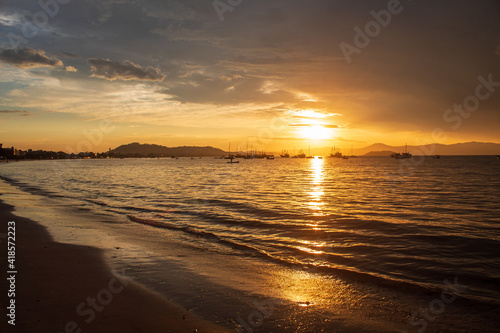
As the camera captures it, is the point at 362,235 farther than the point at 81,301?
Yes

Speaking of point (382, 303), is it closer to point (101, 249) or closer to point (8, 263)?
point (101, 249)

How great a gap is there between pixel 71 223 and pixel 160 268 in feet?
36.5

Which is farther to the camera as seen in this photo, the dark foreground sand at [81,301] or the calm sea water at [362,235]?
the calm sea water at [362,235]

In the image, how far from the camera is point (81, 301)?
24.4ft

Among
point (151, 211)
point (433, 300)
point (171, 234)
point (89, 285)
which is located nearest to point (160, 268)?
point (89, 285)

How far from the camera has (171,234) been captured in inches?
651

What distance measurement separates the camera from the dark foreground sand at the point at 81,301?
630 cm

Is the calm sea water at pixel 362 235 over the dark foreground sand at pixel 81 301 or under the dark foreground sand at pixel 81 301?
under

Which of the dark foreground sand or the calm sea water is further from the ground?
the dark foreground sand

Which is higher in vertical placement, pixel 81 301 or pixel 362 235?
pixel 81 301

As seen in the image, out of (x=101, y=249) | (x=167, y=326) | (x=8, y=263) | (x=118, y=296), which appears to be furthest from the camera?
(x=101, y=249)

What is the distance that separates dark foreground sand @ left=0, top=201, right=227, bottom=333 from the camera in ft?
20.7

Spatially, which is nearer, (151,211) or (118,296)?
(118,296)

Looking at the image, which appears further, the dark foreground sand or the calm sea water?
the calm sea water
